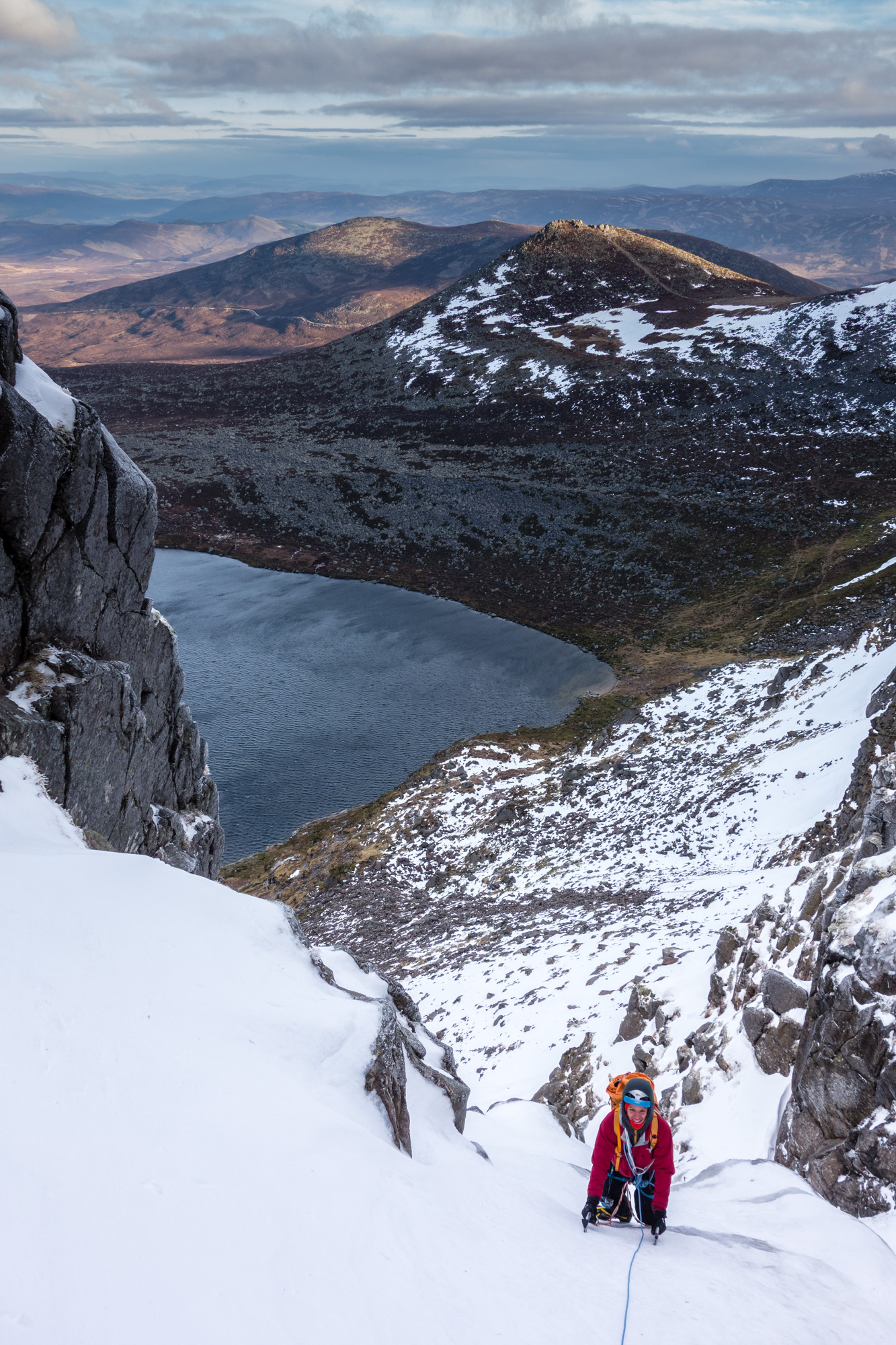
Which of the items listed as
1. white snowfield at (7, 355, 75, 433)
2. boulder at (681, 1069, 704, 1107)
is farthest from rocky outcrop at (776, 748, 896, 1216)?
white snowfield at (7, 355, 75, 433)

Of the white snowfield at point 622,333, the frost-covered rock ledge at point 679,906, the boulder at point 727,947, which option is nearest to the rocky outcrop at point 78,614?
the frost-covered rock ledge at point 679,906

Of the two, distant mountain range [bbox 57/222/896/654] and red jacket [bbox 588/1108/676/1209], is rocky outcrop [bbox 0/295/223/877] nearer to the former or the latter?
red jacket [bbox 588/1108/676/1209]

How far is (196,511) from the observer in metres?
95.7

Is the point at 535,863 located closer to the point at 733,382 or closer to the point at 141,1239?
the point at 141,1239

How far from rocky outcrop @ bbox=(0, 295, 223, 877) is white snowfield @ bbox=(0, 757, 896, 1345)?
2.73 m

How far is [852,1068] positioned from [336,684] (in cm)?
4948

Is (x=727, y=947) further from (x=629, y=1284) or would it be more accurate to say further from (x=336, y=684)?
(x=336, y=684)

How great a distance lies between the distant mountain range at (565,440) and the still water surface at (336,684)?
5.88 metres

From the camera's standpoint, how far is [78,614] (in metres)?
16.3

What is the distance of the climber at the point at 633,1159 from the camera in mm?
9438

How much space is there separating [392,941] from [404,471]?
76097 mm

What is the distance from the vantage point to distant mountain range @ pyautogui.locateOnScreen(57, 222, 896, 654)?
2938 inches

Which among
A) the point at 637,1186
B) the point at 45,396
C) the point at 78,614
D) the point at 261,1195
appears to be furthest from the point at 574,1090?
the point at 45,396

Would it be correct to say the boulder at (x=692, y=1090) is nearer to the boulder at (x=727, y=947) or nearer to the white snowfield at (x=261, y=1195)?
the white snowfield at (x=261, y=1195)
